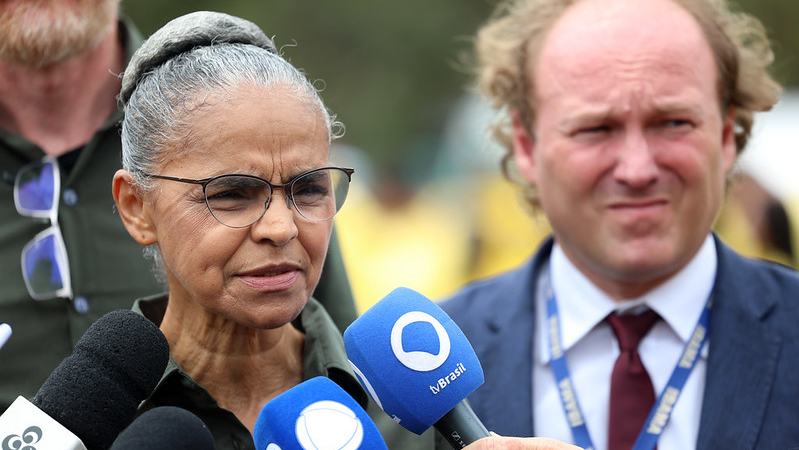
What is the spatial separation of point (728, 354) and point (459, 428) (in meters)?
1.68

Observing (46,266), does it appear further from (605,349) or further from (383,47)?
(383,47)

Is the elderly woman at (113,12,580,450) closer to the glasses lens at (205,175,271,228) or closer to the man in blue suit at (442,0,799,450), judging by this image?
the glasses lens at (205,175,271,228)

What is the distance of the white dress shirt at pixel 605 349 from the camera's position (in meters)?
3.47

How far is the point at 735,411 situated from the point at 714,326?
1.18 ft

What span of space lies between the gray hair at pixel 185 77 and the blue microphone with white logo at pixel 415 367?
0.60 meters

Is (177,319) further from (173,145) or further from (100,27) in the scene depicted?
(100,27)

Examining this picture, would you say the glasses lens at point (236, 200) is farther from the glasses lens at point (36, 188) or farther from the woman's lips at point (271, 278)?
the glasses lens at point (36, 188)

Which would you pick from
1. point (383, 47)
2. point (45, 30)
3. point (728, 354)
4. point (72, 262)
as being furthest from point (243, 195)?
point (383, 47)

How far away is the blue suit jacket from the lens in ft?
10.9

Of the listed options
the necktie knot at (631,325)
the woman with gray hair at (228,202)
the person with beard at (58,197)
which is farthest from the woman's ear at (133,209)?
the necktie knot at (631,325)

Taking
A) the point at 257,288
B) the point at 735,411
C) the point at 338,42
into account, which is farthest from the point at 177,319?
the point at 338,42

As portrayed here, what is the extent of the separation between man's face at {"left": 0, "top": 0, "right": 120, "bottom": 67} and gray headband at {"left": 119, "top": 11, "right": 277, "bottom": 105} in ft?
2.16

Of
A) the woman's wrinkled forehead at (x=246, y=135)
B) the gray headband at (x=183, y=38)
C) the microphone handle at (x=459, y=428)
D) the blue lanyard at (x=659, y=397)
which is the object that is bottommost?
the blue lanyard at (x=659, y=397)

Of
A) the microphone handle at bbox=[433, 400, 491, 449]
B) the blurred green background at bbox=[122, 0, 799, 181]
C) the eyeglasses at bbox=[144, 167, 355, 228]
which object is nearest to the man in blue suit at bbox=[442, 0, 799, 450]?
the microphone handle at bbox=[433, 400, 491, 449]
